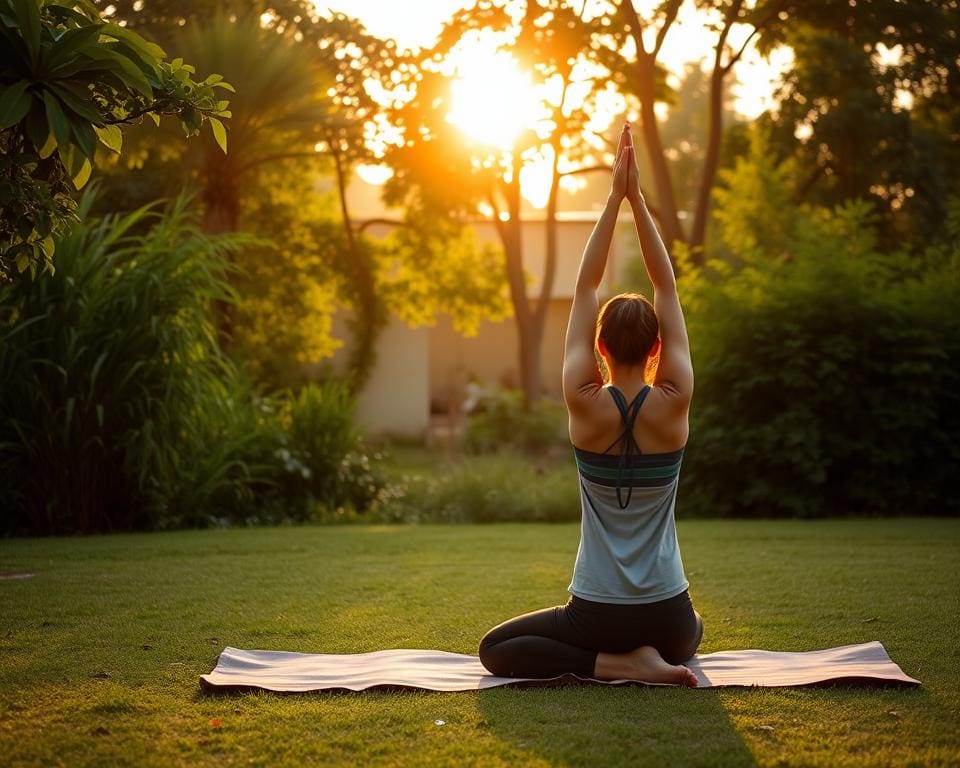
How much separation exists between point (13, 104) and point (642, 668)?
2.92 meters

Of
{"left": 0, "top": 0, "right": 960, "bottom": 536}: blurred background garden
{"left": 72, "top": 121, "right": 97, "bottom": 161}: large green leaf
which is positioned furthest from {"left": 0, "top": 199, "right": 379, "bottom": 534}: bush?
{"left": 72, "top": 121, "right": 97, "bottom": 161}: large green leaf

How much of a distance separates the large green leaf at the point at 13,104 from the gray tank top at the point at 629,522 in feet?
7.17

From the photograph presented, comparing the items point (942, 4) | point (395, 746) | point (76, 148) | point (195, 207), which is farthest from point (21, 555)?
point (942, 4)

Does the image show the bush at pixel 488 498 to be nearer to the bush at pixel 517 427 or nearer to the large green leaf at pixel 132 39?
the bush at pixel 517 427

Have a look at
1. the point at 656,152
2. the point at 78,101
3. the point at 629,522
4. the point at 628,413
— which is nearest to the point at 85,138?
the point at 78,101

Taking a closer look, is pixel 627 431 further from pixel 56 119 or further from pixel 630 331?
pixel 56 119

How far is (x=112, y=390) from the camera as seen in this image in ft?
29.2

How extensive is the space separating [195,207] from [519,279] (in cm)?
705

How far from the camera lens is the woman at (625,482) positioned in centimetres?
400

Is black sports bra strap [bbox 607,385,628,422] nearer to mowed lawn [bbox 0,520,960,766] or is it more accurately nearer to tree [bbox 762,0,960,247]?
mowed lawn [bbox 0,520,960,766]

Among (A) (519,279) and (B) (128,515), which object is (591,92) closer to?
(A) (519,279)

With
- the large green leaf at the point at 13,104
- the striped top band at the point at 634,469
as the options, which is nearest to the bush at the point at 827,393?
the striped top band at the point at 634,469

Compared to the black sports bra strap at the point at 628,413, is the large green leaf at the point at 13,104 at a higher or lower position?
higher

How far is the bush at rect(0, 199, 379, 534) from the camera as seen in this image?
8.71 meters
